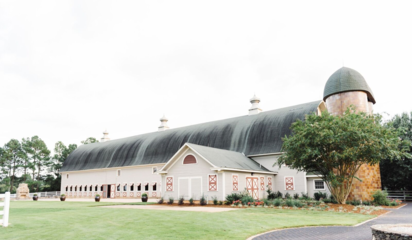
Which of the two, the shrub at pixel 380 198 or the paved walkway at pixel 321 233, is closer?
the paved walkway at pixel 321 233

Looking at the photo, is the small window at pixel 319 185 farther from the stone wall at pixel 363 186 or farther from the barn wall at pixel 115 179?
the barn wall at pixel 115 179

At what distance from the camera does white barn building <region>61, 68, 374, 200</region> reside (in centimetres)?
2409

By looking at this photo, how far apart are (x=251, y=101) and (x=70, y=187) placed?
32444 millimetres

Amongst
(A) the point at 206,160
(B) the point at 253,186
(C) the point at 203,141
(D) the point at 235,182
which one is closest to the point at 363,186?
(B) the point at 253,186

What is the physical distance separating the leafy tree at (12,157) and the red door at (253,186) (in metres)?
51.7

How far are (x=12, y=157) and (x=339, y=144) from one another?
2449 inches

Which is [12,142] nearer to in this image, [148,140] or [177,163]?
[148,140]

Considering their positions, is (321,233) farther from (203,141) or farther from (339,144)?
(203,141)

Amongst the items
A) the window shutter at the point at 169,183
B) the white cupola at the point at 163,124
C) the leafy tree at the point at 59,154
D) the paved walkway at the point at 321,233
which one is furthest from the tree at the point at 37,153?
the paved walkway at the point at 321,233

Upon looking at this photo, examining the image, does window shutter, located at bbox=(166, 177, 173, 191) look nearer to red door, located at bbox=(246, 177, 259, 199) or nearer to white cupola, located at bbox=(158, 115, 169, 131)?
red door, located at bbox=(246, 177, 259, 199)

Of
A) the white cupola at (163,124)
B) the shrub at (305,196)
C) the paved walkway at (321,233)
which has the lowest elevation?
the shrub at (305,196)

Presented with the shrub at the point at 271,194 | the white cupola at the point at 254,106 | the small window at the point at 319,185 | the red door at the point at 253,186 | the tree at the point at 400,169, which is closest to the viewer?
the red door at the point at 253,186

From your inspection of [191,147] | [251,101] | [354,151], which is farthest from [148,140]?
[354,151]

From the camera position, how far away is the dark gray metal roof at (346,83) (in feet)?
87.0
